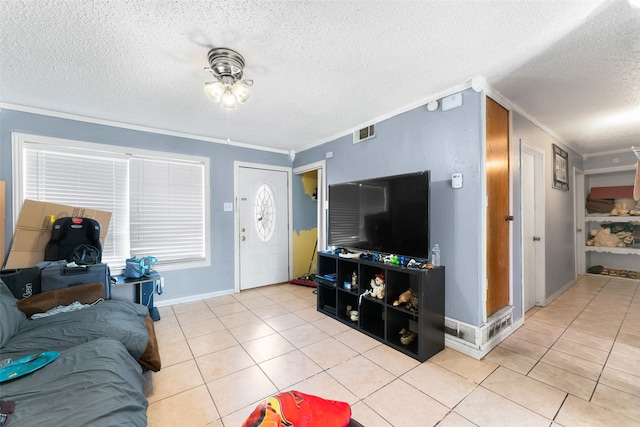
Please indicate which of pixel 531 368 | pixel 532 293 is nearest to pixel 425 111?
pixel 531 368

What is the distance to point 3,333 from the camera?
163 centimetres

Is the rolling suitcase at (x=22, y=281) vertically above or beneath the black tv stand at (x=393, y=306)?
above

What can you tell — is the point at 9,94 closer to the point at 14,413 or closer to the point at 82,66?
the point at 82,66

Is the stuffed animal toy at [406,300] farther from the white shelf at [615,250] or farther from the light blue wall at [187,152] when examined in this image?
the white shelf at [615,250]

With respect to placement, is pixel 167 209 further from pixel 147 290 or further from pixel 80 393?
pixel 80 393

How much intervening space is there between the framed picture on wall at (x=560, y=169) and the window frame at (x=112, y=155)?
17.0 ft

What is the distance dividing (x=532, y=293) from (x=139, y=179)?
217 inches

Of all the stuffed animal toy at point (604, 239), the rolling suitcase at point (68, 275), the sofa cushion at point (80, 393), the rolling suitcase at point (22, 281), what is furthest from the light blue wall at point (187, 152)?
the stuffed animal toy at point (604, 239)

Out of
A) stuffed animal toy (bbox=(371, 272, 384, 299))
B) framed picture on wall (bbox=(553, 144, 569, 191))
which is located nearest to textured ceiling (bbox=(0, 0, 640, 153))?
framed picture on wall (bbox=(553, 144, 569, 191))

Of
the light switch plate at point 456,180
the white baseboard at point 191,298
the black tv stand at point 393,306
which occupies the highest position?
the light switch plate at point 456,180

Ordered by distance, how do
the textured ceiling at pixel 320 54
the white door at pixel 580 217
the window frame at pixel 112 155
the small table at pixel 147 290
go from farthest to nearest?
1. the white door at pixel 580 217
2. the small table at pixel 147 290
3. the window frame at pixel 112 155
4. the textured ceiling at pixel 320 54

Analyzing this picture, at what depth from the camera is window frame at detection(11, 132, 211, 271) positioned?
2.72 meters

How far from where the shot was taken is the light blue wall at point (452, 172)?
2.26 m

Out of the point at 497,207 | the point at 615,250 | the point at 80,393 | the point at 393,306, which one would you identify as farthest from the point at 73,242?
the point at 615,250
